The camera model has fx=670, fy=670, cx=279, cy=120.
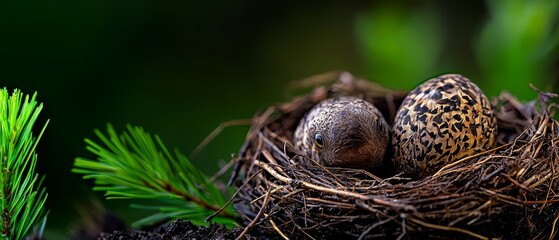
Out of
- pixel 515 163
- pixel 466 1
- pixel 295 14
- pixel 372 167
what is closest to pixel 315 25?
pixel 295 14

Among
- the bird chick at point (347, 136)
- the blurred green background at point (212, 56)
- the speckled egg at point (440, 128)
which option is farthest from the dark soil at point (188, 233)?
the blurred green background at point (212, 56)

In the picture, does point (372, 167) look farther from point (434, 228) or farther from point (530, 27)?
point (530, 27)

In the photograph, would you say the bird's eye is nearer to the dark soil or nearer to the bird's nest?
the bird's nest

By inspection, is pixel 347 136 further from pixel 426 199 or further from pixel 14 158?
pixel 14 158

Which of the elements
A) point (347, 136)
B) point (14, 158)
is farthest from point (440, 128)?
point (14, 158)

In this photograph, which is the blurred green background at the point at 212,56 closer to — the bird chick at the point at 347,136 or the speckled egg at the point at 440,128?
the speckled egg at the point at 440,128

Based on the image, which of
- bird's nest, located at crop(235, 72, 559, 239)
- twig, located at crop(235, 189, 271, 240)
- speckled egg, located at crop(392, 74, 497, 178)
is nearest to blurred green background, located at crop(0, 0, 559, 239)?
speckled egg, located at crop(392, 74, 497, 178)
